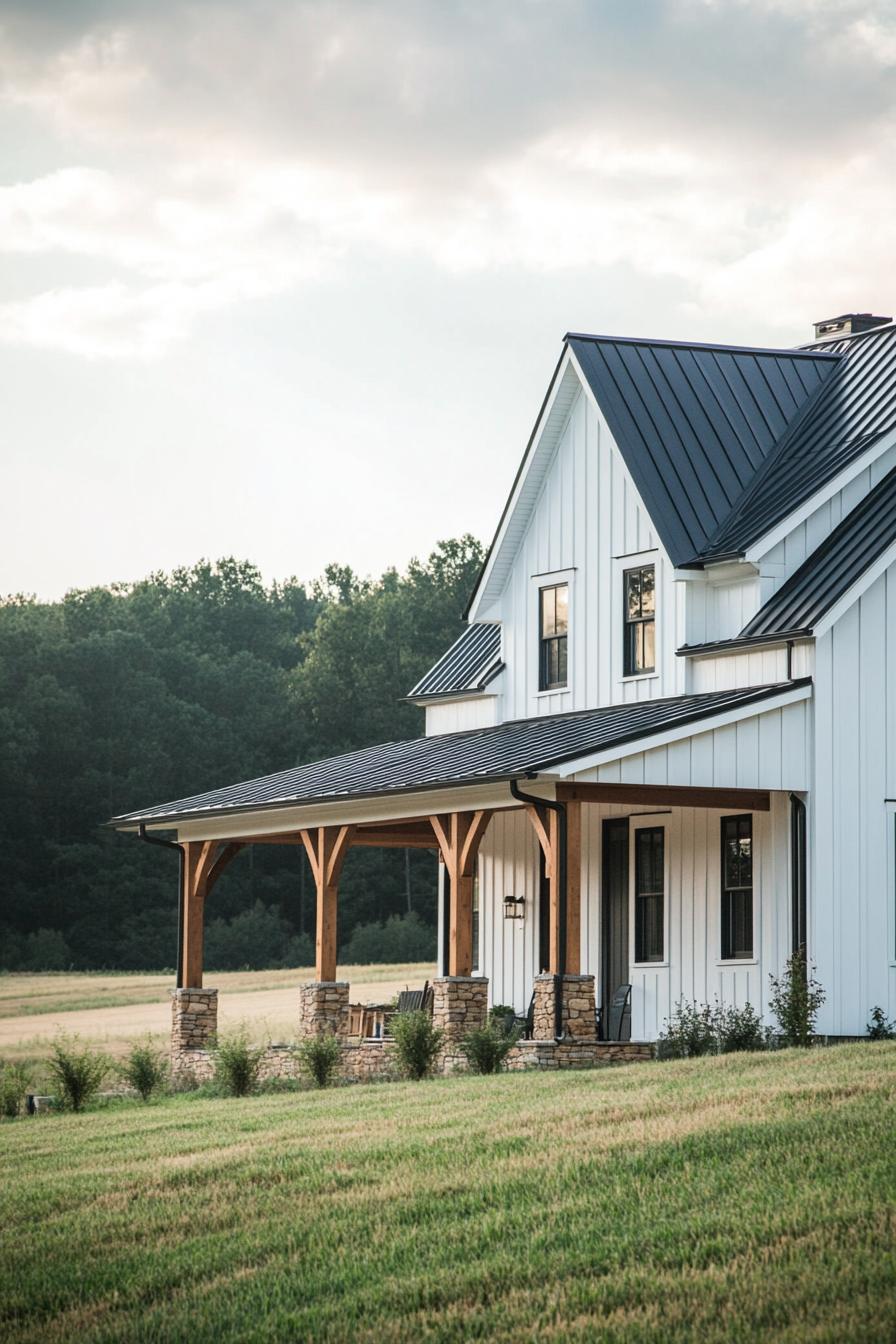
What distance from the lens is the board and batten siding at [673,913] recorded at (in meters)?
22.9

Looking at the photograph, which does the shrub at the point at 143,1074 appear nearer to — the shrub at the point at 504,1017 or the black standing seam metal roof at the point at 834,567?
the shrub at the point at 504,1017

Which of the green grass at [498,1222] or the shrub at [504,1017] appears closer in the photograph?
the green grass at [498,1222]

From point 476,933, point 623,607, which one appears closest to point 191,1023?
point 476,933

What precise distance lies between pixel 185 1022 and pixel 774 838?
32.7ft

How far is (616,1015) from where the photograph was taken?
995 inches

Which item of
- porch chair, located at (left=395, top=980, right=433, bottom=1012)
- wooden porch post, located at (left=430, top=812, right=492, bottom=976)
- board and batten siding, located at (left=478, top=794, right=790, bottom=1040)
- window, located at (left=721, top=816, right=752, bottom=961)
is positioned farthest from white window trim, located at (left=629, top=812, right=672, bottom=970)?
porch chair, located at (left=395, top=980, right=433, bottom=1012)

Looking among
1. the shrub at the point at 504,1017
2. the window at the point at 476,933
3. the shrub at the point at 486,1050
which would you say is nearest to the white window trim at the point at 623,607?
the shrub at the point at 504,1017

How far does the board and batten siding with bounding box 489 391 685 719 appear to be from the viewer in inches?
987

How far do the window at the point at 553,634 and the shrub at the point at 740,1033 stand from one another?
254 inches

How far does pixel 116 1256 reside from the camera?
12531mm

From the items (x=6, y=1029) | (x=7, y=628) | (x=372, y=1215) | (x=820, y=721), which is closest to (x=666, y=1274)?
(x=372, y=1215)

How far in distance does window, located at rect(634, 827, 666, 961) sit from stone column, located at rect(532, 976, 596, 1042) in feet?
11.3

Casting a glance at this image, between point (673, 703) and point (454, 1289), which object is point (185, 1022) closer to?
point (673, 703)

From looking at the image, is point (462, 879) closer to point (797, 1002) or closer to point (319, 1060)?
point (319, 1060)
